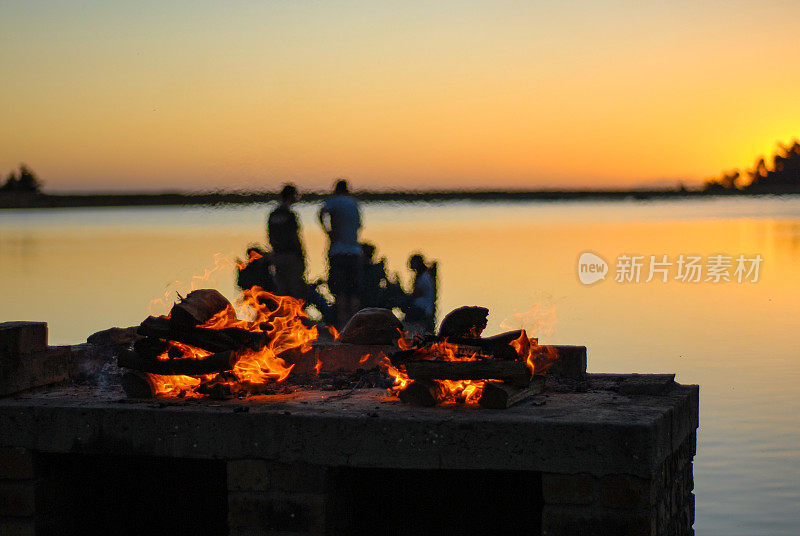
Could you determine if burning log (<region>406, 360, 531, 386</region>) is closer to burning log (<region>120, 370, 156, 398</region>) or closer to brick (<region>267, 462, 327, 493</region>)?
brick (<region>267, 462, 327, 493</region>)

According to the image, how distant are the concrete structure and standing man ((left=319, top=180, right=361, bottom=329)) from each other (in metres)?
7.10

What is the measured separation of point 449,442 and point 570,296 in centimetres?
2438

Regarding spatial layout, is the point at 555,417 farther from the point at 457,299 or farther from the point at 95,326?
the point at 457,299

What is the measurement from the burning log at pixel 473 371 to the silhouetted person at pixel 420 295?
338 inches

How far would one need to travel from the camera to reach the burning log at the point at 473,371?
7.56 metres

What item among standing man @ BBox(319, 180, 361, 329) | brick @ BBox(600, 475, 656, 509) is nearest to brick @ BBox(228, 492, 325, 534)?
brick @ BBox(600, 475, 656, 509)

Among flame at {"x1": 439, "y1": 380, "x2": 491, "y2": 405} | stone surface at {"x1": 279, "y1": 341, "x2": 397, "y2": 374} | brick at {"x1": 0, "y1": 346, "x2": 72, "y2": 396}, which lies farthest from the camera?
stone surface at {"x1": 279, "y1": 341, "x2": 397, "y2": 374}

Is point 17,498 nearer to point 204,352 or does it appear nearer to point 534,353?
point 204,352

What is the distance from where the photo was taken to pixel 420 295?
645 inches

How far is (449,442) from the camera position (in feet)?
22.7

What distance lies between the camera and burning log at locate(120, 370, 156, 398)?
26.1 ft

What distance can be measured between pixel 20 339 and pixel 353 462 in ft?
9.31

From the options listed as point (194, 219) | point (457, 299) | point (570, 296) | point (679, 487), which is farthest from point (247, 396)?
point (194, 219)

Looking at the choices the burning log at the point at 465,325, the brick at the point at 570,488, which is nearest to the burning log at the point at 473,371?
the burning log at the point at 465,325
